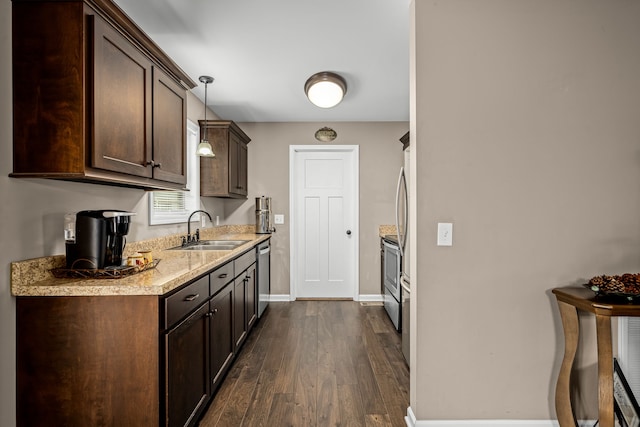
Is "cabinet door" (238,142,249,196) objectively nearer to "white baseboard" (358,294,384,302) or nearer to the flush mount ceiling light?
the flush mount ceiling light

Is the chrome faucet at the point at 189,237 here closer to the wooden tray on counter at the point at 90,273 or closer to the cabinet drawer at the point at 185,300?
the cabinet drawer at the point at 185,300

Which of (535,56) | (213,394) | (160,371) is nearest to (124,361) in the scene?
(160,371)

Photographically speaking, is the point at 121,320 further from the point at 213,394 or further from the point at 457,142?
the point at 457,142

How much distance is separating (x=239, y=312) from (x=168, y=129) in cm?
154

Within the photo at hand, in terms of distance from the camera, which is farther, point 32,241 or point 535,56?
point 535,56

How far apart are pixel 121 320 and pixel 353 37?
229 centimetres

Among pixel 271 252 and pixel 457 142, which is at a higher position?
pixel 457 142

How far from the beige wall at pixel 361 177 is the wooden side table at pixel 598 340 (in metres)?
2.96

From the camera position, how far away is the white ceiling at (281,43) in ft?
6.97

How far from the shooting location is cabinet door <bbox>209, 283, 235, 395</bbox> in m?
2.16

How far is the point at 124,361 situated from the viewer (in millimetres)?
1459

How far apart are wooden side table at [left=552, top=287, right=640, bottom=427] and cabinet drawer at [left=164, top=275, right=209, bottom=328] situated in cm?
188

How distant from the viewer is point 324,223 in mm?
4805

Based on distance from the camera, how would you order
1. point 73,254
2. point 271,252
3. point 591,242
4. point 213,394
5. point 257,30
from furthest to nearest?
point 271,252 → point 257,30 → point 213,394 → point 591,242 → point 73,254
